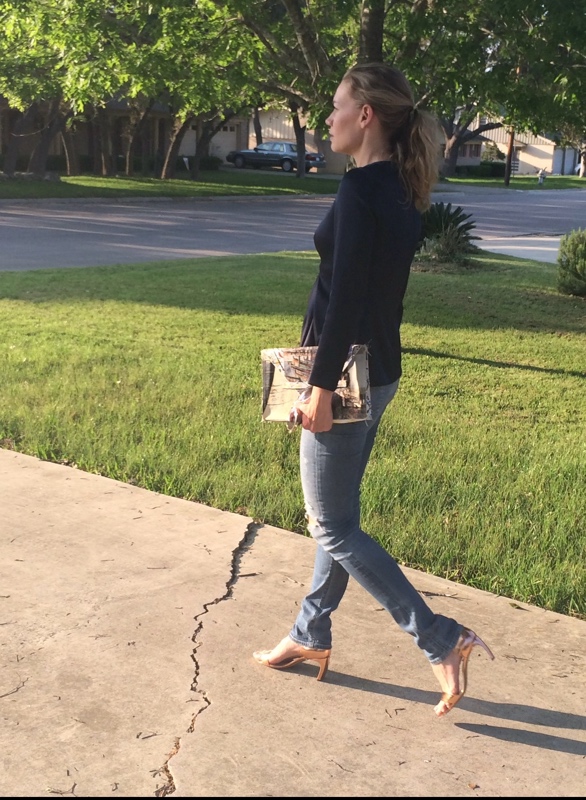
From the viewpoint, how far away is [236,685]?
128 inches

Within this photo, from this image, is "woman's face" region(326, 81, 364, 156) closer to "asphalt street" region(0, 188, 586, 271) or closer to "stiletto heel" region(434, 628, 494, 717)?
"stiletto heel" region(434, 628, 494, 717)

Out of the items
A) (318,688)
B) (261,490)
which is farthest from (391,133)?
(261,490)

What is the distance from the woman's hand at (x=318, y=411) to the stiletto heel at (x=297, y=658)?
857 mm

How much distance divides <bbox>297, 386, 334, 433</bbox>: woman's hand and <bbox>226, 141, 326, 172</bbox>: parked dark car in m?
54.3

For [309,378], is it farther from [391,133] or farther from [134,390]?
[134,390]

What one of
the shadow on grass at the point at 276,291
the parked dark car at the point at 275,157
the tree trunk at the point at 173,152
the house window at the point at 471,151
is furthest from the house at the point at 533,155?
the shadow on grass at the point at 276,291

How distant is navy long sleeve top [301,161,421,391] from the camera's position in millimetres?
2758

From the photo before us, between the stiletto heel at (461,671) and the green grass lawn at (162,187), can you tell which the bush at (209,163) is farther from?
the stiletto heel at (461,671)

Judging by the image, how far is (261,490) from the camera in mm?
5102

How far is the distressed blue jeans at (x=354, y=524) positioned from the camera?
2998mm

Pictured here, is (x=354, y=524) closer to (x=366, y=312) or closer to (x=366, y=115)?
(x=366, y=312)

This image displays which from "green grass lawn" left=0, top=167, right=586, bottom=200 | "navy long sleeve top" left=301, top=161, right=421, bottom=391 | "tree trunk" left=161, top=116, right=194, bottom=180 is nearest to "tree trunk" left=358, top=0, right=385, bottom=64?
"navy long sleeve top" left=301, top=161, right=421, bottom=391

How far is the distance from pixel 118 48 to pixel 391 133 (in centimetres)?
741

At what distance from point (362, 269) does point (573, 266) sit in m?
11.0
